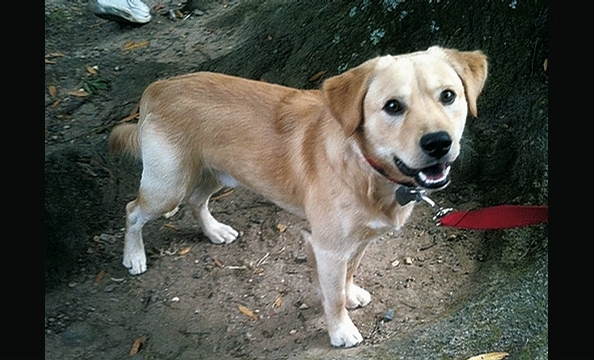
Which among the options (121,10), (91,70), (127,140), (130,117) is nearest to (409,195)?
(127,140)

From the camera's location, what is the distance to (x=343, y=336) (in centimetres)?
364

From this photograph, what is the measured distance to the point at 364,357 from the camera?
3428 millimetres

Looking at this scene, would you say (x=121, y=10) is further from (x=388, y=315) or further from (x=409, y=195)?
(x=409, y=195)

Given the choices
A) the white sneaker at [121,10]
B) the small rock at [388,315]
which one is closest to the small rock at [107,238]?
the small rock at [388,315]

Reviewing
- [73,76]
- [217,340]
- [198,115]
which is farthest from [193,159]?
[73,76]

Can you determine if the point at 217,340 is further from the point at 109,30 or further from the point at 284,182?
the point at 109,30

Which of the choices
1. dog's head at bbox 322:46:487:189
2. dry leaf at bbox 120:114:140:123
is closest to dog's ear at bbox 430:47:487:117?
dog's head at bbox 322:46:487:189

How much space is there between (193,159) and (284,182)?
1.88ft

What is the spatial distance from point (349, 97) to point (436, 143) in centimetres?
50

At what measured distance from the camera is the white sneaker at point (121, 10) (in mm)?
6664

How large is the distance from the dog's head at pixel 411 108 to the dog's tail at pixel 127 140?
4.99ft

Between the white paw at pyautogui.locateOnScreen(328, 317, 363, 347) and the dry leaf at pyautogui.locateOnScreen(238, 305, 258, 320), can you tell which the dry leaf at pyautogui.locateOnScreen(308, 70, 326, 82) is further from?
the white paw at pyautogui.locateOnScreen(328, 317, 363, 347)

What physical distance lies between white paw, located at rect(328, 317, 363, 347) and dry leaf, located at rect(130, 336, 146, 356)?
1.06 m

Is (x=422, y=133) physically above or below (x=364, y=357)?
above
